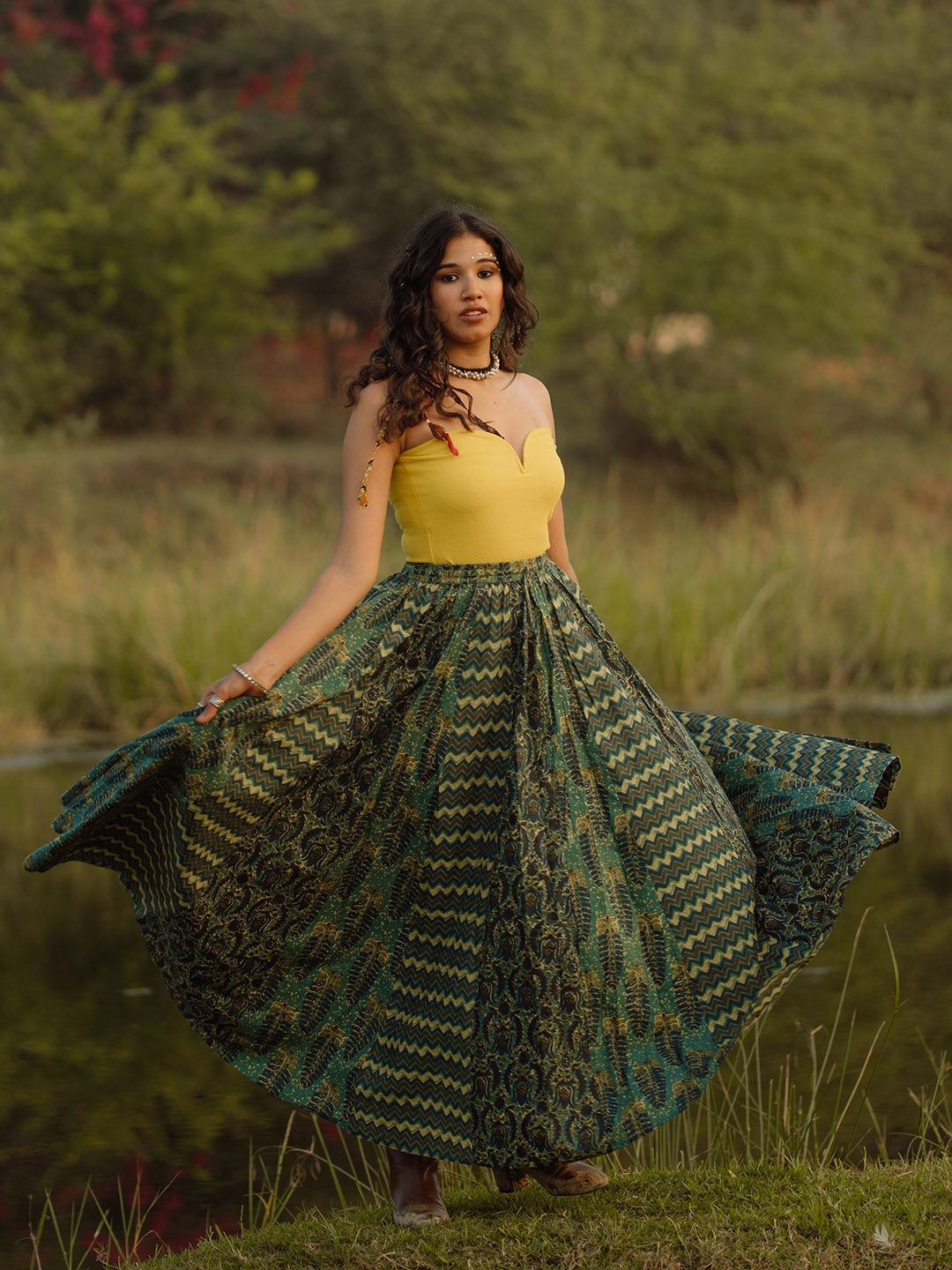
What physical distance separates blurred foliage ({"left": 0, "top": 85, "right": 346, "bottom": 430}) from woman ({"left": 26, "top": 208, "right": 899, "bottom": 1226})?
13.9 metres

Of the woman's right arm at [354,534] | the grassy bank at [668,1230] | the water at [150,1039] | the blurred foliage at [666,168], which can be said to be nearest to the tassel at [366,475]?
the woman's right arm at [354,534]

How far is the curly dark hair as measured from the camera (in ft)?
9.86

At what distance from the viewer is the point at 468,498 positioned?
302 centimetres

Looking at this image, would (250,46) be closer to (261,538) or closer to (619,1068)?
(261,538)

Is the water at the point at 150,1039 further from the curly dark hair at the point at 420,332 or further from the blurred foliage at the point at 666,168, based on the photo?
the blurred foliage at the point at 666,168

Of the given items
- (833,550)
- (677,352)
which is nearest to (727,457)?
(677,352)

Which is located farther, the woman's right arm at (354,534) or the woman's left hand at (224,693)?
the woman's right arm at (354,534)

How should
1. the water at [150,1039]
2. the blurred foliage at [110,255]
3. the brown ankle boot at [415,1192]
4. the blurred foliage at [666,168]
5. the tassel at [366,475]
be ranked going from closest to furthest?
1. the brown ankle boot at [415,1192]
2. the tassel at [366,475]
3. the water at [150,1039]
4. the blurred foliage at [666,168]
5. the blurred foliage at [110,255]

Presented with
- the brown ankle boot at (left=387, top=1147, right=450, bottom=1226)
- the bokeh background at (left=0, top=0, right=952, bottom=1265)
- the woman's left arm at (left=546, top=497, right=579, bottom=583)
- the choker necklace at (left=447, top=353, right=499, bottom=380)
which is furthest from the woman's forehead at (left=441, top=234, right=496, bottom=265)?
the bokeh background at (left=0, top=0, right=952, bottom=1265)

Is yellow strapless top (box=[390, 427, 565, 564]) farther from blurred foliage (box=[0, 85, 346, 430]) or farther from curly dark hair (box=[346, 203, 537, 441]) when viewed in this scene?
blurred foliage (box=[0, 85, 346, 430])

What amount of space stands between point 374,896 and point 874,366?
15.7 metres

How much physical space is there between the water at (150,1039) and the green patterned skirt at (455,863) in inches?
27.4

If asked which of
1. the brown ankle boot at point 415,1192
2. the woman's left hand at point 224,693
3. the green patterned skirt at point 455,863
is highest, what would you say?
the woman's left hand at point 224,693

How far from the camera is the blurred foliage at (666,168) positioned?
54.0 ft
